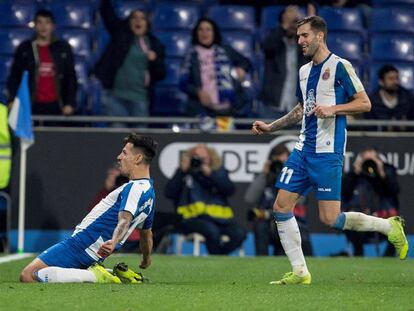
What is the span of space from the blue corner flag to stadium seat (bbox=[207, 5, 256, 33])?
3.49 meters

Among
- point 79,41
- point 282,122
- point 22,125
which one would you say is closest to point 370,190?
point 22,125

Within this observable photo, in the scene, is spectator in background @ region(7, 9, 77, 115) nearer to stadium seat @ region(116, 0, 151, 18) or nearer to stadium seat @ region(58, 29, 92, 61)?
stadium seat @ region(58, 29, 92, 61)

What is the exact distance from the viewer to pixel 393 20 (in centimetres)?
1834

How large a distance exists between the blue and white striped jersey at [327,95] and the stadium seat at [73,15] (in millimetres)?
8175

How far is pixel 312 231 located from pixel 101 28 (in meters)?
4.42

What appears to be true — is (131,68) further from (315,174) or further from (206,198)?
(315,174)

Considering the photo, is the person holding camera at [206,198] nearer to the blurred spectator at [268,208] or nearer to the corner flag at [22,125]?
the blurred spectator at [268,208]

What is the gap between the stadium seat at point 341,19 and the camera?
→ 59.4 ft

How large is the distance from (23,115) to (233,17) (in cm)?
399

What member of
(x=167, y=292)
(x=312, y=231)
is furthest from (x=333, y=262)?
(x=167, y=292)

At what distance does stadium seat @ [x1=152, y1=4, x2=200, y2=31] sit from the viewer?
18094mm

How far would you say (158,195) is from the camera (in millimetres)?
16281

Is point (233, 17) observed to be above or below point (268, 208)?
above

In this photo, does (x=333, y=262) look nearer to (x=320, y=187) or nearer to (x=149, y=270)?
(x=149, y=270)
